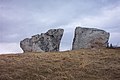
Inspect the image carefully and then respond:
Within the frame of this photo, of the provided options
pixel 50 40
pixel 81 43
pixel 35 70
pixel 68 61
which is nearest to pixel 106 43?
pixel 81 43

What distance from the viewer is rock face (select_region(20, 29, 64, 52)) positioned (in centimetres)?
1776

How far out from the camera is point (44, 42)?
714 inches

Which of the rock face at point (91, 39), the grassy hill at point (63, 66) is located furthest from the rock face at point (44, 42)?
the grassy hill at point (63, 66)

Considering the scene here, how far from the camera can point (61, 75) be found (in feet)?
36.4

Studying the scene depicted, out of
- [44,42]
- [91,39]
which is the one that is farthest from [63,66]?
[44,42]

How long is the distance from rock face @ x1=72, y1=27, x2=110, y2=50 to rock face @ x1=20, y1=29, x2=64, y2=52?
1038 mm

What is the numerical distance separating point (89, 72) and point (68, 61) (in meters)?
1.49

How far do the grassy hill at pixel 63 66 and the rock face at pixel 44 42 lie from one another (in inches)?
133

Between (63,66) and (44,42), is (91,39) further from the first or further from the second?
(63,66)

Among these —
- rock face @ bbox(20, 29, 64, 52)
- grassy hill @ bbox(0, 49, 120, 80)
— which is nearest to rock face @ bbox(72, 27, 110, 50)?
rock face @ bbox(20, 29, 64, 52)

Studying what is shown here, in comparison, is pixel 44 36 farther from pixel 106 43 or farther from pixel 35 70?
pixel 35 70

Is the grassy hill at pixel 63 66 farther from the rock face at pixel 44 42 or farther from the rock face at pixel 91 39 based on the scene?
the rock face at pixel 44 42

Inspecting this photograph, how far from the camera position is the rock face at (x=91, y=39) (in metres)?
17.6

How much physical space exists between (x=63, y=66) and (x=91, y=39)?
5909 mm
